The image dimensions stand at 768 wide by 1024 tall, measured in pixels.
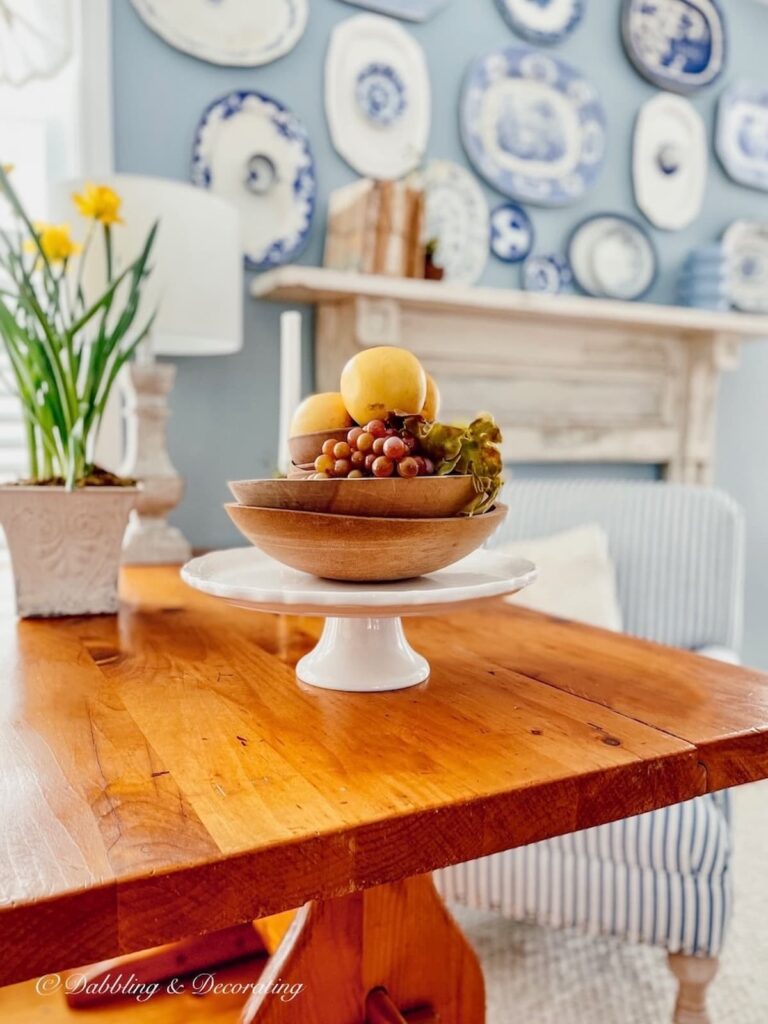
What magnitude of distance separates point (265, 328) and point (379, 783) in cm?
160

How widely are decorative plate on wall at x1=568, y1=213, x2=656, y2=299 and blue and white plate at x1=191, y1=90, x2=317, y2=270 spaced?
82cm

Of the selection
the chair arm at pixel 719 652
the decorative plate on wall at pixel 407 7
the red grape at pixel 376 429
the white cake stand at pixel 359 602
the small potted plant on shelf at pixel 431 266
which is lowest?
the chair arm at pixel 719 652

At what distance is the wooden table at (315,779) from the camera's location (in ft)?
1.36

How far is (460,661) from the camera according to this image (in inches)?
30.9

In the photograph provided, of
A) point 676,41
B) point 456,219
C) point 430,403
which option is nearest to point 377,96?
point 456,219

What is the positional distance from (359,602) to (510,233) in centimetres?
187

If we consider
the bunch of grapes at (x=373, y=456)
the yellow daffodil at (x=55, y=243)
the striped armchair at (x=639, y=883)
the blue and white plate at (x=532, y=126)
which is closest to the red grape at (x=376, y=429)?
the bunch of grapes at (x=373, y=456)

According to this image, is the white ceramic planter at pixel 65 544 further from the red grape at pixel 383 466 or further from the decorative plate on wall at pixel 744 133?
the decorative plate on wall at pixel 744 133

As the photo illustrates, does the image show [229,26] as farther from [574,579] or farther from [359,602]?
[359,602]

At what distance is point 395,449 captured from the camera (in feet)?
2.07

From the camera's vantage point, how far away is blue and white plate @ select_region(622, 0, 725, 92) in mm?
2346

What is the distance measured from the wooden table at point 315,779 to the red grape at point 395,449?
193 mm

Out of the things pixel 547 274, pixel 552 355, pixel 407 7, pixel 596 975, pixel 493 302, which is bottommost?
pixel 596 975

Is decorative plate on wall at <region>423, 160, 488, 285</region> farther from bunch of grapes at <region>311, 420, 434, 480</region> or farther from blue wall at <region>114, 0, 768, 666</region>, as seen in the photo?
bunch of grapes at <region>311, 420, 434, 480</region>
